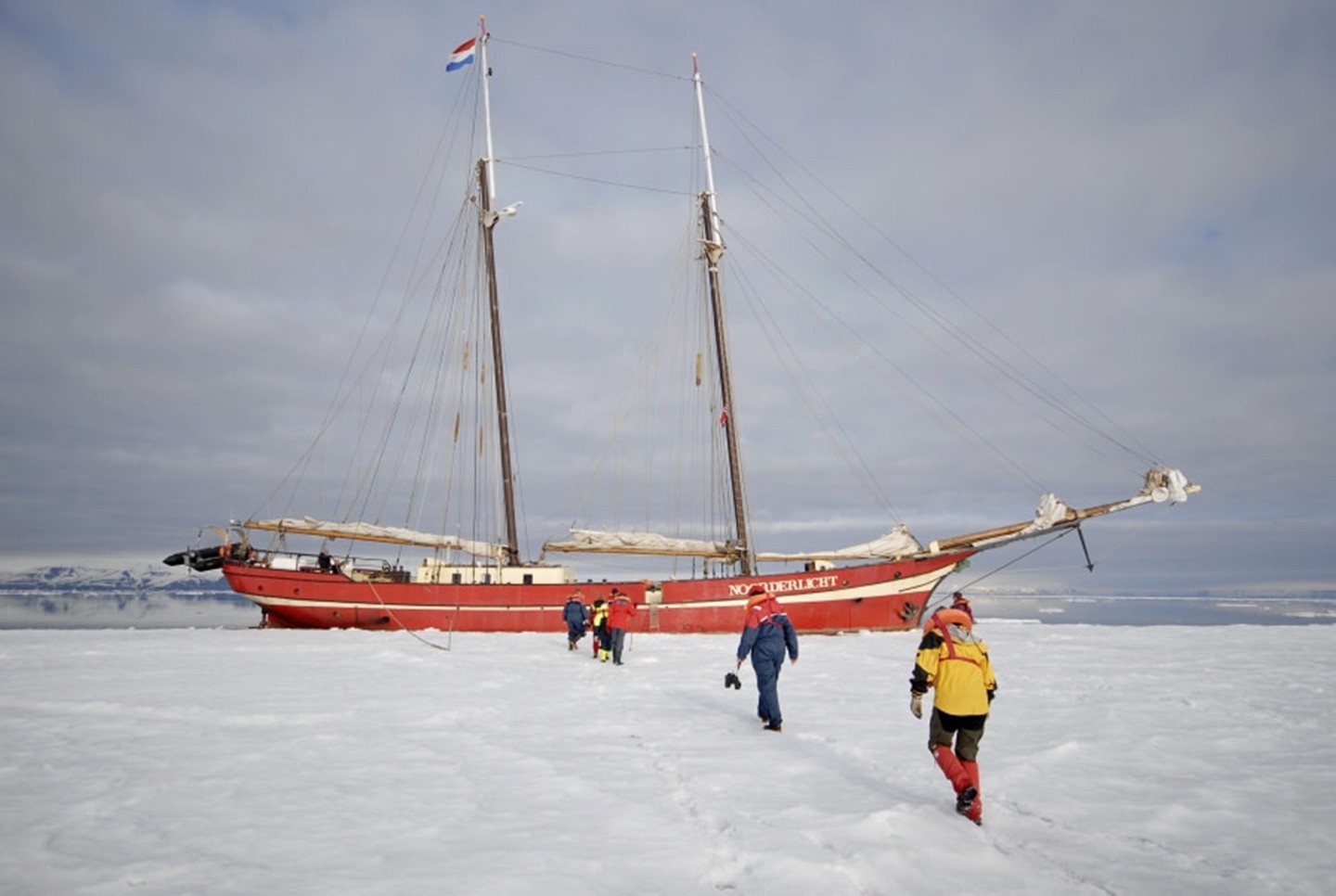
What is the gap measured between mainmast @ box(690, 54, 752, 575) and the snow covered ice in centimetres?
1558

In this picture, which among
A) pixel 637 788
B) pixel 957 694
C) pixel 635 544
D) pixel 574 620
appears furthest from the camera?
pixel 635 544

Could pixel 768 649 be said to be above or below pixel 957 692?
below

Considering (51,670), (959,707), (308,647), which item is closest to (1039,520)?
(959,707)

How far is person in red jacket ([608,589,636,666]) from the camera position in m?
16.7

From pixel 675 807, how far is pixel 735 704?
569 cm

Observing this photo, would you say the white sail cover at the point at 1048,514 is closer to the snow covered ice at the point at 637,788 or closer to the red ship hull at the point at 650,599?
the red ship hull at the point at 650,599

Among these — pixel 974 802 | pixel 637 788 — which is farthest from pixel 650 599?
pixel 974 802

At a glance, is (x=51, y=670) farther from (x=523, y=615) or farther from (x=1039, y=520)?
(x=1039, y=520)

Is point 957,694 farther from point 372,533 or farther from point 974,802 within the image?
point 372,533

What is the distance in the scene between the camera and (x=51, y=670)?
14562 mm

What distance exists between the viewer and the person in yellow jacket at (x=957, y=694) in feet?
18.9

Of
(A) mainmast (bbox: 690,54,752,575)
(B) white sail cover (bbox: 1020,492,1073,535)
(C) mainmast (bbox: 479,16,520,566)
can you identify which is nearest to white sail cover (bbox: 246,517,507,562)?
(C) mainmast (bbox: 479,16,520,566)

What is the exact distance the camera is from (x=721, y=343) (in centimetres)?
3130

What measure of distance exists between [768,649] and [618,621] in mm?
7893
